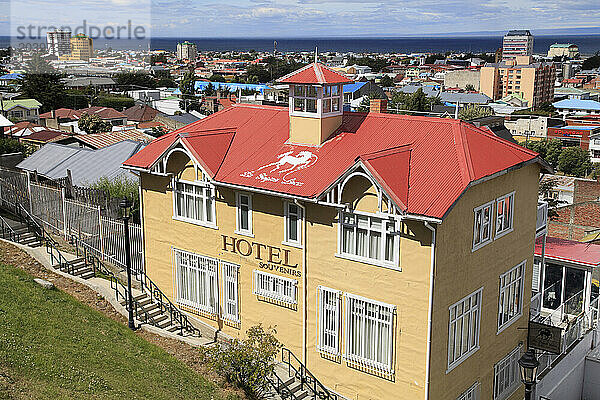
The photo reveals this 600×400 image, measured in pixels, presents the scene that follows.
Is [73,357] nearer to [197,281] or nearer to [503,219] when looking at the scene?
[197,281]

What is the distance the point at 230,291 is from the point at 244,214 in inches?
118

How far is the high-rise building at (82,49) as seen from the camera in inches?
4264

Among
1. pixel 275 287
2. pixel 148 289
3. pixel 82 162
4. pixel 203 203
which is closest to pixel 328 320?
pixel 275 287

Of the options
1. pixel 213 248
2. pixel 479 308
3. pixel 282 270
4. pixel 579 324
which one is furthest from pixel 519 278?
pixel 213 248

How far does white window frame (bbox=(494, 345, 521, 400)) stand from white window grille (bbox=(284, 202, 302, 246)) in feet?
27.4

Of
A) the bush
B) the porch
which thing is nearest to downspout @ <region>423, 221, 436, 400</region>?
the bush

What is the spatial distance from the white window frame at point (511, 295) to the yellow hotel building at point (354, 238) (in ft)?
0.25

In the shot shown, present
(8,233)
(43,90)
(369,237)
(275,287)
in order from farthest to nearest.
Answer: (43,90) → (8,233) → (275,287) → (369,237)

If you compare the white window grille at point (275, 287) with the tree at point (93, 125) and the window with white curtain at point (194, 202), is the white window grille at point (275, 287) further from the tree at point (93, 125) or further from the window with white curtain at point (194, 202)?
the tree at point (93, 125)

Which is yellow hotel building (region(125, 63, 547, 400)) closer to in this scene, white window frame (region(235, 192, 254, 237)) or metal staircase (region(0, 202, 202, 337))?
white window frame (region(235, 192, 254, 237))

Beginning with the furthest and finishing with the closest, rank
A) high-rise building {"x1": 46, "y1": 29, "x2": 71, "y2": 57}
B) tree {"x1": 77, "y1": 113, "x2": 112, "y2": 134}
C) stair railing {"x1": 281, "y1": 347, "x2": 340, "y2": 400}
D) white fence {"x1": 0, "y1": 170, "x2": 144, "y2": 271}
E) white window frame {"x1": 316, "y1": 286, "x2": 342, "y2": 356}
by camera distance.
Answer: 1. high-rise building {"x1": 46, "y1": 29, "x2": 71, "y2": 57}
2. tree {"x1": 77, "y1": 113, "x2": 112, "y2": 134}
3. white fence {"x1": 0, "y1": 170, "x2": 144, "y2": 271}
4. stair railing {"x1": 281, "y1": 347, "x2": 340, "y2": 400}
5. white window frame {"x1": 316, "y1": 286, "x2": 342, "y2": 356}

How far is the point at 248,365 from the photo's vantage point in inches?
745

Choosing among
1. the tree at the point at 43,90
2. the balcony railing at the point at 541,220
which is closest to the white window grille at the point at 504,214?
the balcony railing at the point at 541,220

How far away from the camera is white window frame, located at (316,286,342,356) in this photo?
64.6ft
